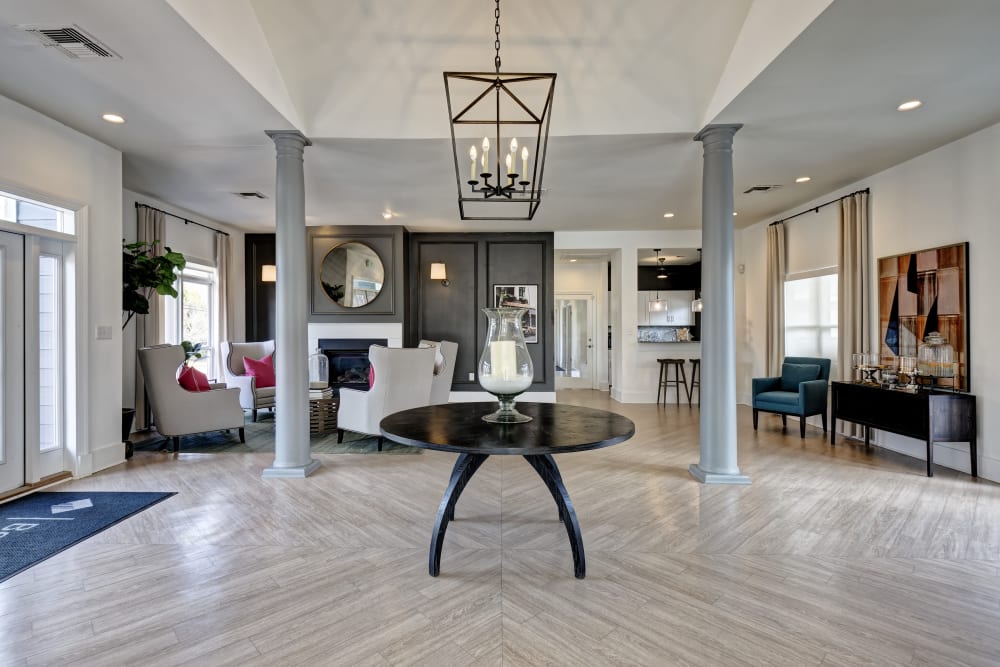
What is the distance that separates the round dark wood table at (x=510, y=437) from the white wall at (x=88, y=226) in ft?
10.4

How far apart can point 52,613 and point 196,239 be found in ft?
18.6

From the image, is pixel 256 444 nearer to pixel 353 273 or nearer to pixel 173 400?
pixel 173 400

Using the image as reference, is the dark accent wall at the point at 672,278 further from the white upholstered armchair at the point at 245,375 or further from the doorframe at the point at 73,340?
the doorframe at the point at 73,340

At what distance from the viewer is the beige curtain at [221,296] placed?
6.93 meters

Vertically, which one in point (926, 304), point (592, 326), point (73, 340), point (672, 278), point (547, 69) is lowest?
point (73, 340)

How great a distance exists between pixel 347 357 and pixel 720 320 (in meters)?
5.50

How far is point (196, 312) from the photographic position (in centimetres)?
672

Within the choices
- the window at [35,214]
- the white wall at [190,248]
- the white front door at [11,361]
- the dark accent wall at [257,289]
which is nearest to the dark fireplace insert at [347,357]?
the dark accent wall at [257,289]

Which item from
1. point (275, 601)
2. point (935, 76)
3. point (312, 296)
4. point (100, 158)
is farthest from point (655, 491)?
point (312, 296)

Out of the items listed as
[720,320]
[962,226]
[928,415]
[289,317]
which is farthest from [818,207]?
[289,317]

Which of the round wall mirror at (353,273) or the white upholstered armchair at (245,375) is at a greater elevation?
the round wall mirror at (353,273)

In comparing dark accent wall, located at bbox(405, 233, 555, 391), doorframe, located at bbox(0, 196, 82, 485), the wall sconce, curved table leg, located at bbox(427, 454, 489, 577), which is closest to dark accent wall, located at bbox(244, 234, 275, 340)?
dark accent wall, located at bbox(405, 233, 555, 391)

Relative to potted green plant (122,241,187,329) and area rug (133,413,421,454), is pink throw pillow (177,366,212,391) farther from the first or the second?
potted green plant (122,241,187,329)

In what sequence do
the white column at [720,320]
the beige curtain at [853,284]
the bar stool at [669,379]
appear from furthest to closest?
the bar stool at [669,379] < the beige curtain at [853,284] < the white column at [720,320]
